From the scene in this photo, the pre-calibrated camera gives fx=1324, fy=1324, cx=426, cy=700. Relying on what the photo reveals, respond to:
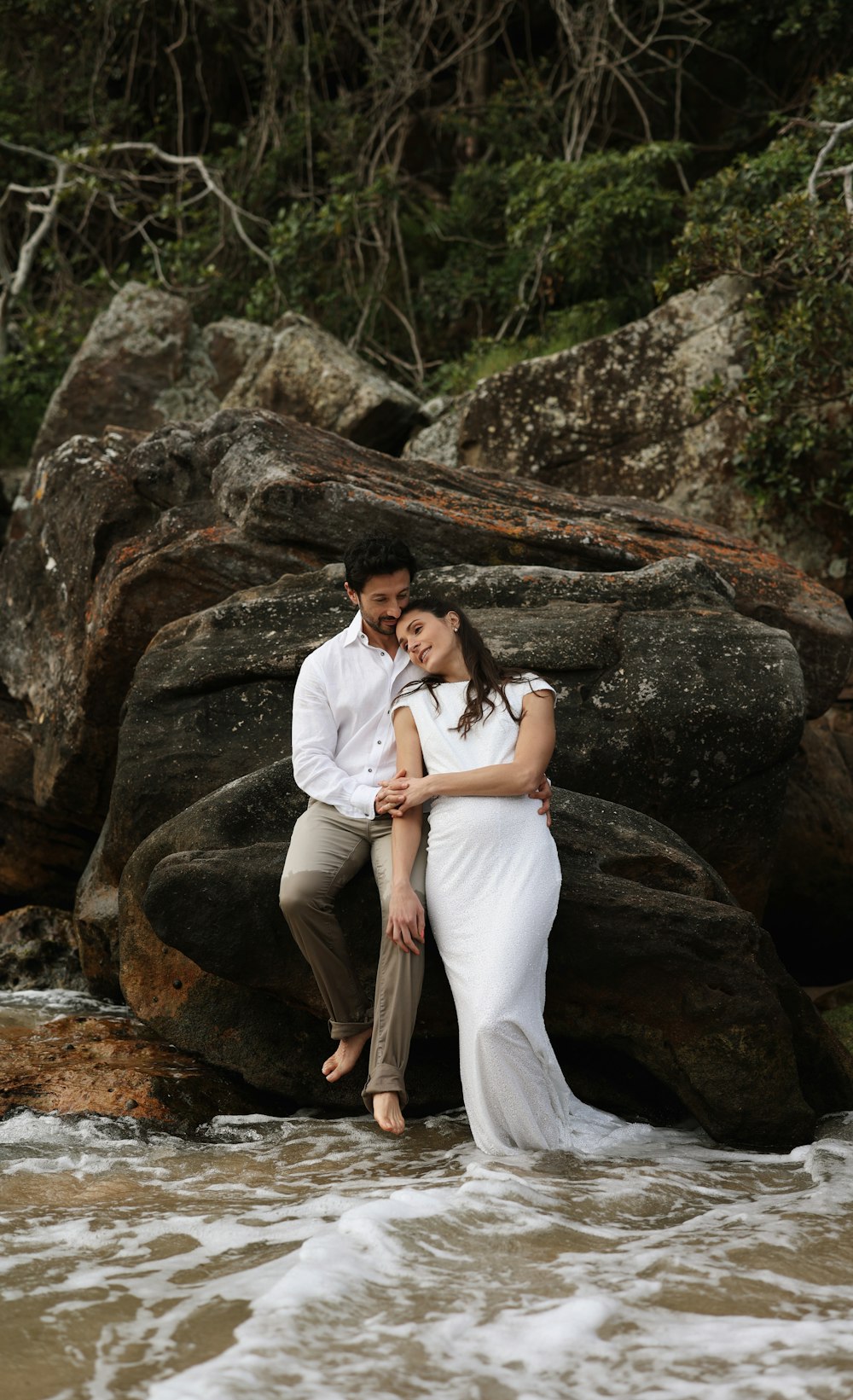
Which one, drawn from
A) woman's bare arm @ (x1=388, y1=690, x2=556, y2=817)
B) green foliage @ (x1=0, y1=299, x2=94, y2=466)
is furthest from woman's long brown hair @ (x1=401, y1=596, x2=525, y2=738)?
green foliage @ (x1=0, y1=299, x2=94, y2=466)

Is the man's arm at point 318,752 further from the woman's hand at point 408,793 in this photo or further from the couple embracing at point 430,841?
the woman's hand at point 408,793

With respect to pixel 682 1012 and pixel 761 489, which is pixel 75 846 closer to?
pixel 682 1012

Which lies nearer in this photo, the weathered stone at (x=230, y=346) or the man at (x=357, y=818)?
the man at (x=357, y=818)

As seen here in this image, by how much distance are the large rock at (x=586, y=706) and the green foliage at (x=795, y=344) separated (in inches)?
165

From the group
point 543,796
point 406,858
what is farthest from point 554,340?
point 406,858

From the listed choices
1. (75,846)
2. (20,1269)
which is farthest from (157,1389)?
(75,846)

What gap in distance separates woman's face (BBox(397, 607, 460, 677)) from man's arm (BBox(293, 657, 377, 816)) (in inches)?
15.9

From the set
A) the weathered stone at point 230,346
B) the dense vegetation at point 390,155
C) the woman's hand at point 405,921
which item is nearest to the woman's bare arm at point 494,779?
the woman's hand at point 405,921

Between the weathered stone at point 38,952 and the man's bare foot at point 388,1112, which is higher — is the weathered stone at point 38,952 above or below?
below

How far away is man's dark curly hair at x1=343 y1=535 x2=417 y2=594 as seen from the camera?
5215mm

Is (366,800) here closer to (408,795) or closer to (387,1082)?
(408,795)

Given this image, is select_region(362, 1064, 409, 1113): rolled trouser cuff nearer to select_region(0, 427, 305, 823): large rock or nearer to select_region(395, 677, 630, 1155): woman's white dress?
select_region(395, 677, 630, 1155): woman's white dress

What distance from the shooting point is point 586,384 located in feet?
36.8

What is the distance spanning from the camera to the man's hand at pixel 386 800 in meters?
4.96
